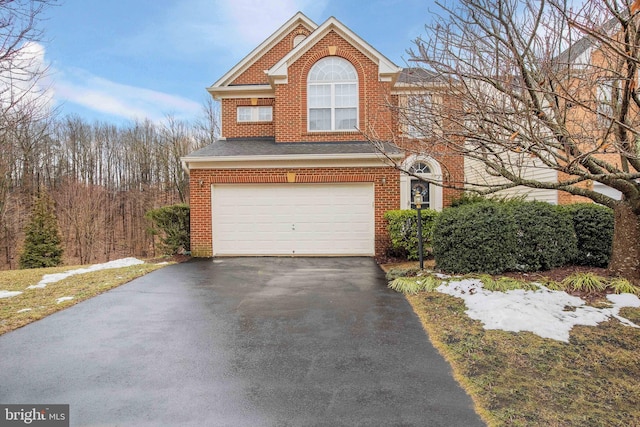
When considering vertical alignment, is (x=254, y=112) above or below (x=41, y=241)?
above

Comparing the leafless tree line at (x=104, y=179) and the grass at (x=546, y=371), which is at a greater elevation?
the leafless tree line at (x=104, y=179)

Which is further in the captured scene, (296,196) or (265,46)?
(265,46)

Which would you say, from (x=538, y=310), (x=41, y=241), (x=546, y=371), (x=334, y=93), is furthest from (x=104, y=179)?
(x=546, y=371)

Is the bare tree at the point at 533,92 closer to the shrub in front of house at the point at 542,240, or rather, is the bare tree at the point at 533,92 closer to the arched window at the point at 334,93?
the shrub in front of house at the point at 542,240

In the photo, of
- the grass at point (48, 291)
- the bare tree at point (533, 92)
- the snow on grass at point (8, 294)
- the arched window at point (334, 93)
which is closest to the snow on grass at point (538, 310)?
the bare tree at point (533, 92)

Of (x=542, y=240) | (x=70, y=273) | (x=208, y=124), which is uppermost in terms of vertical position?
(x=208, y=124)

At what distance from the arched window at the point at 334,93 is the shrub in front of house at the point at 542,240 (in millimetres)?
6636

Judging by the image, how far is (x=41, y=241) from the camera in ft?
51.3

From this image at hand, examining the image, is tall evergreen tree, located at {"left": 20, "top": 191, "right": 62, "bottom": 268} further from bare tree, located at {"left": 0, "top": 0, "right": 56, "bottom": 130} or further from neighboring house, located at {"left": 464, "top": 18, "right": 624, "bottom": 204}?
neighboring house, located at {"left": 464, "top": 18, "right": 624, "bottom": 204}

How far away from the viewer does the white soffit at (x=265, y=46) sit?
1366 cm

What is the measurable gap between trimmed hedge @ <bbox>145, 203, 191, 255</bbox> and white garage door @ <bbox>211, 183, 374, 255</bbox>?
1344 mm

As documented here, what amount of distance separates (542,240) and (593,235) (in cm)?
125

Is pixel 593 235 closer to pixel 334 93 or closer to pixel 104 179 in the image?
pixel 334 93

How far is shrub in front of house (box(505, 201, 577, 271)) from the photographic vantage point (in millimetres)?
6406
